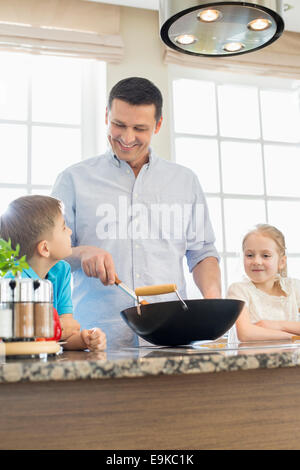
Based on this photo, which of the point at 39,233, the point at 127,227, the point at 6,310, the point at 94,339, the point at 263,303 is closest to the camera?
the point at 6,310

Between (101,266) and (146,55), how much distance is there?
6.72ft

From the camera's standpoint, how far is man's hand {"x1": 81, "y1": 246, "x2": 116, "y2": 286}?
1.52 metres

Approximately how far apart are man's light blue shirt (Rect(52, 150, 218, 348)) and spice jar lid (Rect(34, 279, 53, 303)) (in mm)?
937

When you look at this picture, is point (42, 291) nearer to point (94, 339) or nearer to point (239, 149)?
point (94, 339)

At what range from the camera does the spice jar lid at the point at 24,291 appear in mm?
925

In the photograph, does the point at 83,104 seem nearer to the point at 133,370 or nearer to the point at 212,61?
the point at 212,61

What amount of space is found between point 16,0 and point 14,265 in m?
2.38

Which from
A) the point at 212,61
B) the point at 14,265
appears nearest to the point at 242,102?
the point at 212,61

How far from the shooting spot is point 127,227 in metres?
2.02

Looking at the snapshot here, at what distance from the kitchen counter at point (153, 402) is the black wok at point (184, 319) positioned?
0.20 metres

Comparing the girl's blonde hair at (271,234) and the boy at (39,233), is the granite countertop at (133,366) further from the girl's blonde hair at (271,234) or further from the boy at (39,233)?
the girl's blonde hair at (271,234)

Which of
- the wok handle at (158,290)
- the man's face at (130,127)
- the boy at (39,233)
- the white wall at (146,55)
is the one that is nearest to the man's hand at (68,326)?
the boy at (39,233)

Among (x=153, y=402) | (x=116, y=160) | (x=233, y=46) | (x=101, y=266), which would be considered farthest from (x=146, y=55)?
(x=153, y=402)

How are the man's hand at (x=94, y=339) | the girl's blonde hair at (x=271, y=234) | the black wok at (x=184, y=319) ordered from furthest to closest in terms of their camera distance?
the girl's blonde hair at (x=271, y=234) < the man's hand at (x=94, y=339) < the black wok at (x=184, y=319)
